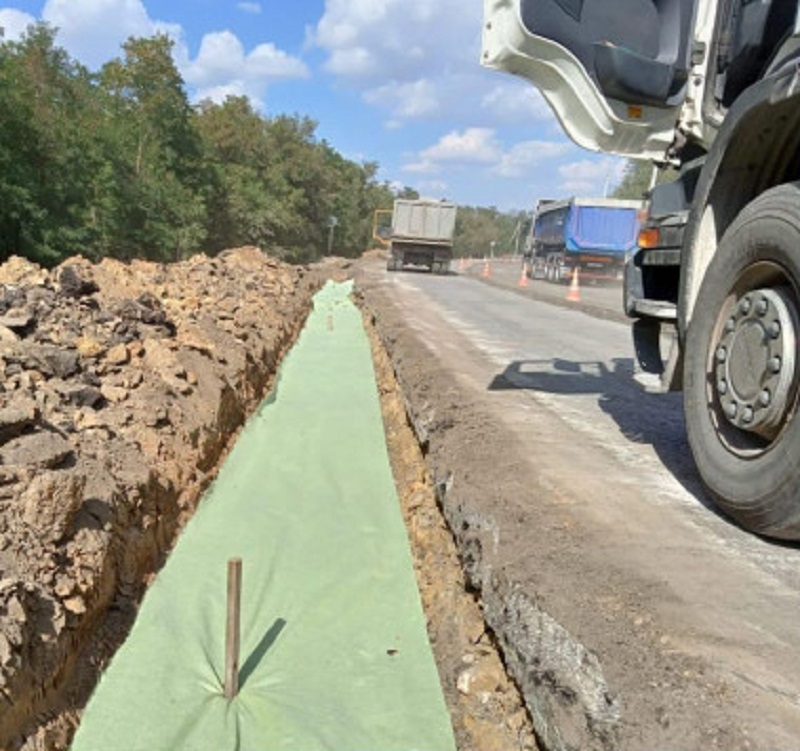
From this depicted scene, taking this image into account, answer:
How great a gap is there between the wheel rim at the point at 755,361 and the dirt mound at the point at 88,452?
323 cm

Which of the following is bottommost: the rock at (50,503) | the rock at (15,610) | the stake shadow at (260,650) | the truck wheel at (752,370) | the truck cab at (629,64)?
the stake shadow at (260,650)

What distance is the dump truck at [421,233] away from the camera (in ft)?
92.7

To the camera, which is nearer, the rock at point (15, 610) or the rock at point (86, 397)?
the rock at point (15, 610)

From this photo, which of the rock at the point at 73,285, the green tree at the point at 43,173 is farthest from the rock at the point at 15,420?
the green tree at the point at 43,173

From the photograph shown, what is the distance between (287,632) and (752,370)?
2777 millimetres

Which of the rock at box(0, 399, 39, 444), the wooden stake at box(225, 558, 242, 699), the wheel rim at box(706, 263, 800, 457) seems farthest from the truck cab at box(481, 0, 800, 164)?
the rock at box(0, 399, 39, 444)

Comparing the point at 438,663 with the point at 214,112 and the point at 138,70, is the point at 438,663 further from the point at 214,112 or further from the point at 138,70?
the point at 214,112

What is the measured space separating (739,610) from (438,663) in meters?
1.61

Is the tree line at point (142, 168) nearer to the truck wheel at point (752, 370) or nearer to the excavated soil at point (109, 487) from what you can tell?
the excavated soil at point (109, 487)

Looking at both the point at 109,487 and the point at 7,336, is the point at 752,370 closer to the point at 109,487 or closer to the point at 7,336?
the point at 109,487

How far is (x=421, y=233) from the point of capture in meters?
28.8

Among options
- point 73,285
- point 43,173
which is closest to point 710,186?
point 73,285

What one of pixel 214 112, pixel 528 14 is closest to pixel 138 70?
pixel 214 112

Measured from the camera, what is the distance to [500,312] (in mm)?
14844
